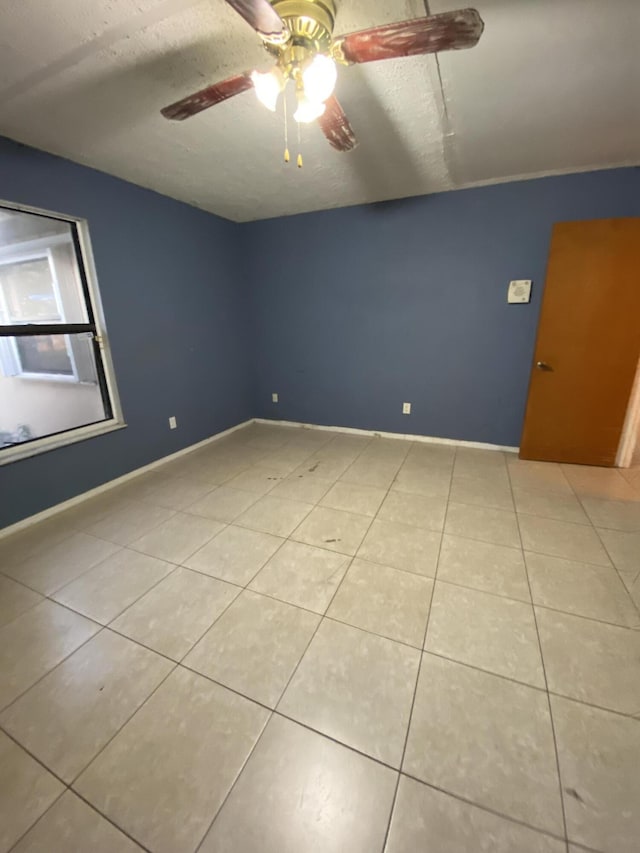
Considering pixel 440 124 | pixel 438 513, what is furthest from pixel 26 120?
pixel 438 513

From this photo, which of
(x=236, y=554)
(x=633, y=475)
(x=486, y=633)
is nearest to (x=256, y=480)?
(x=236, y=554)

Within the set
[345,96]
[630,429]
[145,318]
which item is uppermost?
[345,96]

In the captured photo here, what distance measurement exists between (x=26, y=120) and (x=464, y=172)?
284 cm

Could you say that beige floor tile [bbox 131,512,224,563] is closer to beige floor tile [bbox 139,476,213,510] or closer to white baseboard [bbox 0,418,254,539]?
beige floor tile [bbox 139,476,213,510]

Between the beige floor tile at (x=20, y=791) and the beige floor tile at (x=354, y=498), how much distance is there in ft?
5.74

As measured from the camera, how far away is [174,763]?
103 centimetres

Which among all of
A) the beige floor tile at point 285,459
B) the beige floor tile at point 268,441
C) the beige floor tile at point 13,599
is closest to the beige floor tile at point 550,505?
the beige floor tile at point 285,459

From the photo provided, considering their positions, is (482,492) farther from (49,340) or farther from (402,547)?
(49,340)

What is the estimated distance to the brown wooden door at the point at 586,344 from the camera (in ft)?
8.47

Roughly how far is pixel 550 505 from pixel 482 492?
436mm

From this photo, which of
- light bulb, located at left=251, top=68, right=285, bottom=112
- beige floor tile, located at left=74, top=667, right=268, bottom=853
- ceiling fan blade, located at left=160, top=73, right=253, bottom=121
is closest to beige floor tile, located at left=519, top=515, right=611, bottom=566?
beige floor tile, located at left=74, top=667, right=268, bottom=853

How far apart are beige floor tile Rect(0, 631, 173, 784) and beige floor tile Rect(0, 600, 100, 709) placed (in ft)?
0.18

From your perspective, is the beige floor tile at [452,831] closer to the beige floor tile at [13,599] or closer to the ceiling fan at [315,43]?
the beige floor tile at [13,599]

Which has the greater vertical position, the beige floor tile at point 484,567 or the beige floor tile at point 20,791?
the beige floor tile at point 484,567
